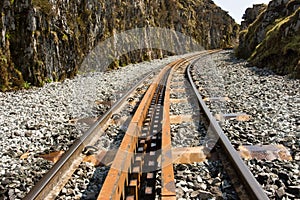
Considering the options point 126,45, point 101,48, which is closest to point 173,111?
point 101,48

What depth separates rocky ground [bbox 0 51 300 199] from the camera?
306 centimetres

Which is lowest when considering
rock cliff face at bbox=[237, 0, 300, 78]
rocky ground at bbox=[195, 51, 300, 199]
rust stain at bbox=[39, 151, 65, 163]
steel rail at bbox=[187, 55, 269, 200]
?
rocky ground at bbox=[195, 51, 300, 199]

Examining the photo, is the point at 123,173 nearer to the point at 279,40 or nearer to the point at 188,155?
the point at 188,155

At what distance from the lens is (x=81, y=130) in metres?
4.91

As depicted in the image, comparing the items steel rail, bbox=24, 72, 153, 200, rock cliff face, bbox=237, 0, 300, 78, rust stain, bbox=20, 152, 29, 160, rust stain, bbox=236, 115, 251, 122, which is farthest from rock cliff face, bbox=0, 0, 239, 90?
rock cliff face, bbox=237, 0, 300, 78

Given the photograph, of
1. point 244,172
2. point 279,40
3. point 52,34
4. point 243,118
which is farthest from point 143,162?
point 279,40

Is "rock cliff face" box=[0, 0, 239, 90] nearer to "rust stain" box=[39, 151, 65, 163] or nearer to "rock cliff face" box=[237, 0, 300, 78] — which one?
"rust stain" box=[39, 151, 65, 163]

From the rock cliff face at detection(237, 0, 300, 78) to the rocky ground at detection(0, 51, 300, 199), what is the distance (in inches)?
106

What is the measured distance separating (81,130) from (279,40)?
1199 centimetres

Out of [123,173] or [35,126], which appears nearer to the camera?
[123,173]

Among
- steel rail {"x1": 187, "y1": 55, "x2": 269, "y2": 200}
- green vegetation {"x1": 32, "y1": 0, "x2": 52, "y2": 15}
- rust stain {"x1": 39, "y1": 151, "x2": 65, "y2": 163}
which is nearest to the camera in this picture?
steel rail {"x1": 187, "y1": 55, "x2": 269, "y2": 200}

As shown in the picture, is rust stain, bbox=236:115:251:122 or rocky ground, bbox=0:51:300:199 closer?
rocky ground, bbox=0:51:300:199

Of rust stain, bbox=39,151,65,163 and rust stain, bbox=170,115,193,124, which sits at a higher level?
rust stain, bbox=39,151,65,163

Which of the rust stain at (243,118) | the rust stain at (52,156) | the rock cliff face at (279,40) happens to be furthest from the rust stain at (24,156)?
the rock cliff face at (279,40)
